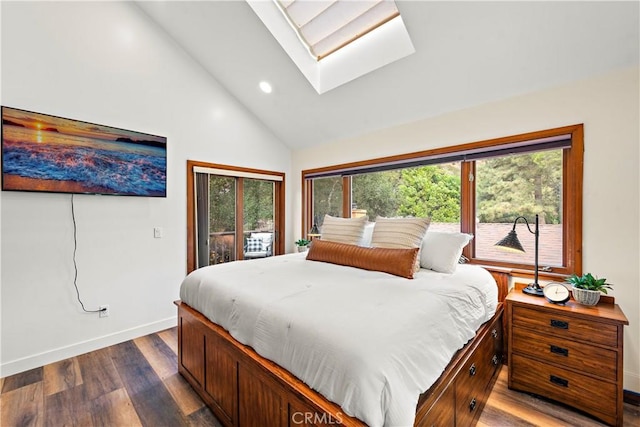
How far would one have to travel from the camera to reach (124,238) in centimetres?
280

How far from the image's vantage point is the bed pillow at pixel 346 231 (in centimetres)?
266

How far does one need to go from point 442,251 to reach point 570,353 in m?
0.96

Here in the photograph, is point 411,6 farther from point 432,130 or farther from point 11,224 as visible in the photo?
point 11,224

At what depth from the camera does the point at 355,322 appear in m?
1.18

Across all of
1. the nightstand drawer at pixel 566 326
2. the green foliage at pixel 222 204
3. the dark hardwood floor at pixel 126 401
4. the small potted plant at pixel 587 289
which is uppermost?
the green foliage at pixel 222 204

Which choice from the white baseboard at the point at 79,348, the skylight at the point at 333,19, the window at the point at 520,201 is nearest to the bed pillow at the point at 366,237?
the window at the point at 520,201

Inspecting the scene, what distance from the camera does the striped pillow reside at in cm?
266

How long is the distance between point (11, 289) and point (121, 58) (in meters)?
2.26

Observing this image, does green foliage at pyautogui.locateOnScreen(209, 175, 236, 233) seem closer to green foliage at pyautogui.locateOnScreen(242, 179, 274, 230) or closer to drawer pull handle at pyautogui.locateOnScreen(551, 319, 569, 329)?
green foliage at pyautogui.locateOnScreen(242, 179, 274, 230)

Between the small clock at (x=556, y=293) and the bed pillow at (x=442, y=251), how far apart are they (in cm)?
59

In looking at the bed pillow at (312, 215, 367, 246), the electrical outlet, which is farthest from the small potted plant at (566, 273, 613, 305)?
the electrical outlet

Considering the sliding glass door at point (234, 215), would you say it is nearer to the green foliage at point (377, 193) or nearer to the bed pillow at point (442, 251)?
the green foliage at point (377, 193)

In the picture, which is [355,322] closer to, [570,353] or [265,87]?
[570,353]

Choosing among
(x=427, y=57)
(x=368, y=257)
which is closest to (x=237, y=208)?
(x=368, y=257)
